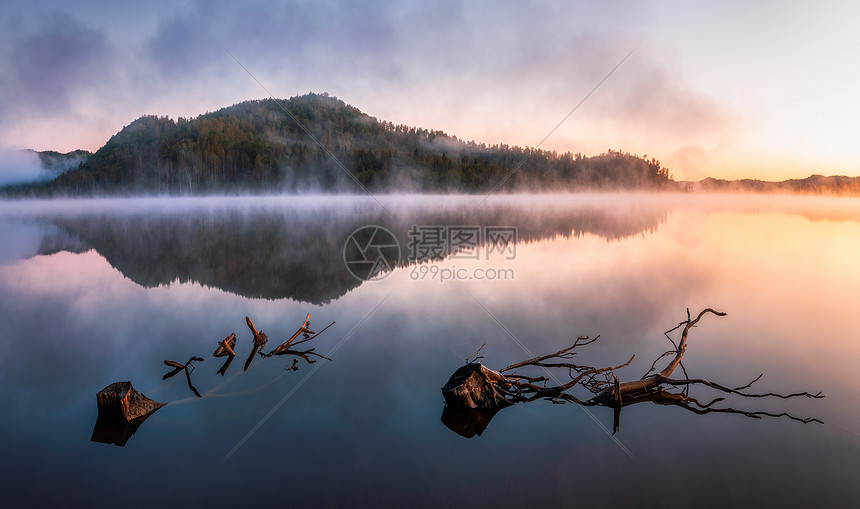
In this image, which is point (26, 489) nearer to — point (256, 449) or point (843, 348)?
point (256, 449)

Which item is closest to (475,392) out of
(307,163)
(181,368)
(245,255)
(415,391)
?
(415,391)

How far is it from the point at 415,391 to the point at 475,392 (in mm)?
813

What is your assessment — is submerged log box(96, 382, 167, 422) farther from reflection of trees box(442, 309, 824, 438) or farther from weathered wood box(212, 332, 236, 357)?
reflection of trees box(442, 309, 824, 438)

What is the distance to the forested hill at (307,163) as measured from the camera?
359ft

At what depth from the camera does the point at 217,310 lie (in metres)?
8.45

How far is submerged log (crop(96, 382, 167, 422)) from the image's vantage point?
13.5 ft

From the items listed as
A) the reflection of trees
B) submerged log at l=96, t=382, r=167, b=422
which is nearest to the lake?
the reflection of trees

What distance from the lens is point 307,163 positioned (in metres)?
116

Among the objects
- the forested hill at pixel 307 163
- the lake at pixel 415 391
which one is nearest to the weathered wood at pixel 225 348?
the lake at pixel 415 391

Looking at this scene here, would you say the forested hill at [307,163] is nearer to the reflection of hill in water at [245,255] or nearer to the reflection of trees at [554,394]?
the reflection of hill in water at [245,255]

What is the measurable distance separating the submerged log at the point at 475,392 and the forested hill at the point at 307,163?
107 meters

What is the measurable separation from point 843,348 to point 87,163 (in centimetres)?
16818

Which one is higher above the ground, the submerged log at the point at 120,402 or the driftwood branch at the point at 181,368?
the submerged log at the point at 120,402

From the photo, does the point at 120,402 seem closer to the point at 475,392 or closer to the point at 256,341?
the point at 256,341
